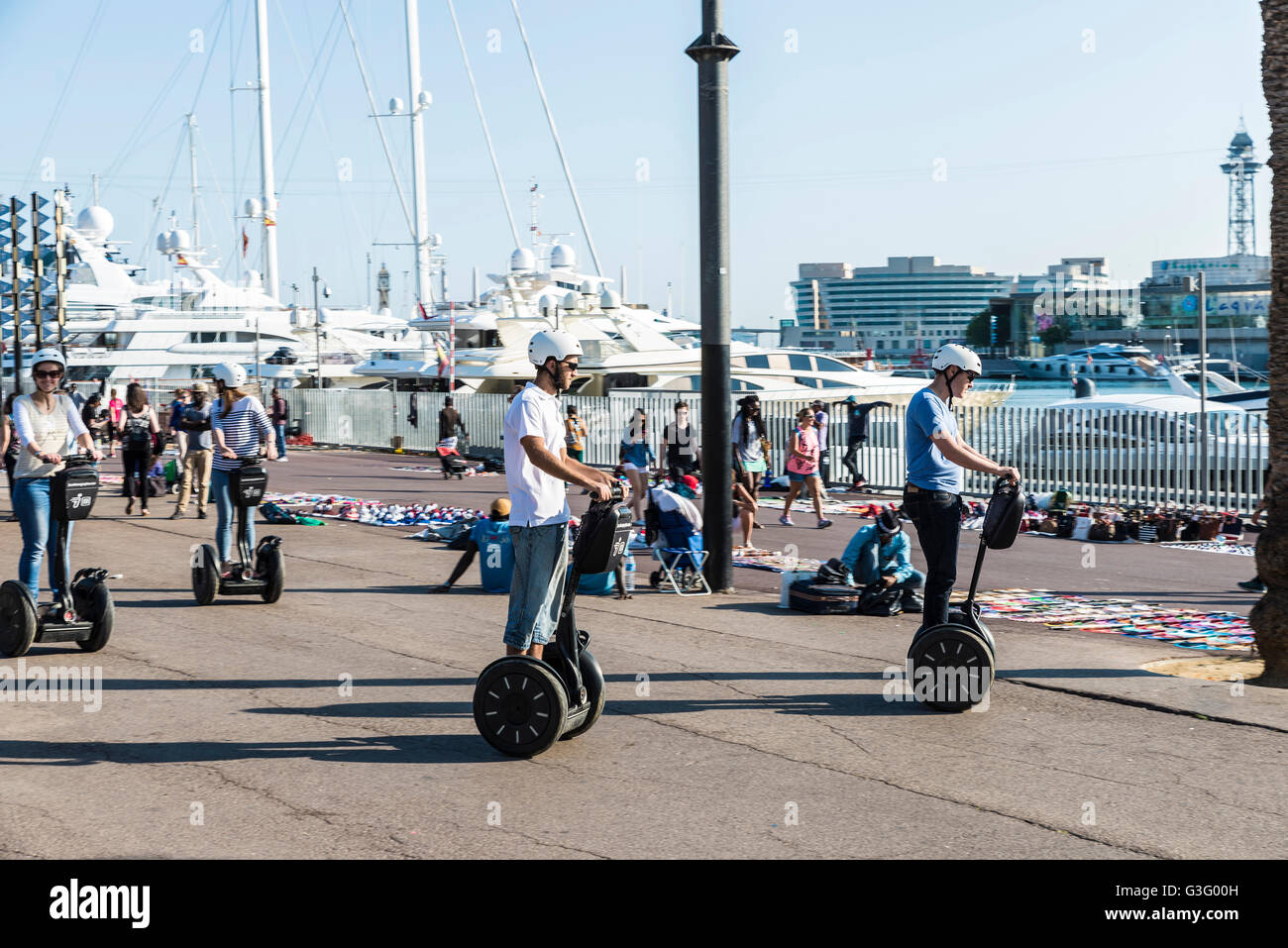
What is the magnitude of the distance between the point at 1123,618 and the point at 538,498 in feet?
20.5

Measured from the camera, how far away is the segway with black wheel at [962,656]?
23.8 feet

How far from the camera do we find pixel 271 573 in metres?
10.9

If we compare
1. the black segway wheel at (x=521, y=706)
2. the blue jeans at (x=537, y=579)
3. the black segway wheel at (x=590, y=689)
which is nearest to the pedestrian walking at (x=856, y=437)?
the black segway wheel at (x=590, y=689)

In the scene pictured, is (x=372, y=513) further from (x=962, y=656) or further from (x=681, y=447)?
(x=962, y=656)

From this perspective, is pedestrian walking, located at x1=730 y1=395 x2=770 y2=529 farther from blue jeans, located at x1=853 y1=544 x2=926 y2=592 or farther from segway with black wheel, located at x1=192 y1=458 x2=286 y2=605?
segway with black wheel, located at x1=192 y1=458 x2=286 y2=605

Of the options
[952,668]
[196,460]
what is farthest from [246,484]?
[196,460]

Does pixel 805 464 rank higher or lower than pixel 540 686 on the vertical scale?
higher

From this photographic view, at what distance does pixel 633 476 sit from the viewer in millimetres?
16516

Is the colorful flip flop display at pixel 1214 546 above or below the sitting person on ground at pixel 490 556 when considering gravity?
below

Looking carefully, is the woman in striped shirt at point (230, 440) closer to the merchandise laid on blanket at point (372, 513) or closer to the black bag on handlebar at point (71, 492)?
the black bag on handlebar at point (71, 492)

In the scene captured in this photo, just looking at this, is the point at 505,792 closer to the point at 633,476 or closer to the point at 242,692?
the point at 242,692

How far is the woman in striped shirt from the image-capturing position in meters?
11.2

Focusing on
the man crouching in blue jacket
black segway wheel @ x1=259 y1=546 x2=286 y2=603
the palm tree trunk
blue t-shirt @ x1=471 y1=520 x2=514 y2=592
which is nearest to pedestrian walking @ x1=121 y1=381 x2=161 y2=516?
black segway wheel @ x1=259 y1=546 x2=286 y2=603

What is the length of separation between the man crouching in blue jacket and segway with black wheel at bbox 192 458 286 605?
4637 millimetres
